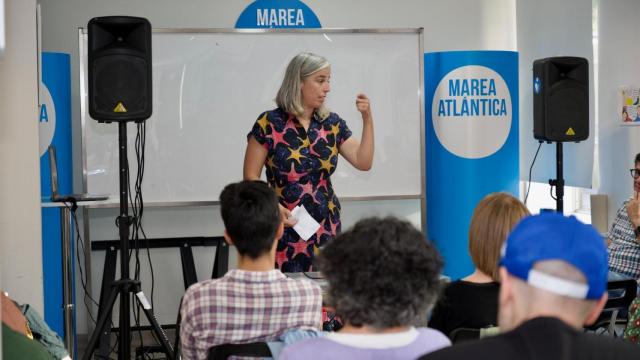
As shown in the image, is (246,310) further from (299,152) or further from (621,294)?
(621,294)

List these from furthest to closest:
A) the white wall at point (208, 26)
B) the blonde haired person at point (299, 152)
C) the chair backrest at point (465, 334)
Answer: the white wall at point (208, 26) → the blonde haired person at point (299, 152) → the chair backrest at point (465, 334)

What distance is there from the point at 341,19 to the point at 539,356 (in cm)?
513

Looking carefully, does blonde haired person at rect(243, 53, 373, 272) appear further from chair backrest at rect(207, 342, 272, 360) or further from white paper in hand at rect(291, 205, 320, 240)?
chair backrest at rect(207, 342, 272, 360)

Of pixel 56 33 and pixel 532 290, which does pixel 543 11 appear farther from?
pixel 532 290

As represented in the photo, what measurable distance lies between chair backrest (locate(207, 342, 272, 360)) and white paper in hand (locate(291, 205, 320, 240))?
156 cm

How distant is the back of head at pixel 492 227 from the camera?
2.42 m

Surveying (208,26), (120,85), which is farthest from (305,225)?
(208,26)

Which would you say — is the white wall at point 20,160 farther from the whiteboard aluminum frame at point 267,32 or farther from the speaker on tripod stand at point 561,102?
the speaker on tripod stand at point 561,102

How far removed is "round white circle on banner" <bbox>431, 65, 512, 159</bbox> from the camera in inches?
216

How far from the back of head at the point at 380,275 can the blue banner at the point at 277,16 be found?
14.9 feet

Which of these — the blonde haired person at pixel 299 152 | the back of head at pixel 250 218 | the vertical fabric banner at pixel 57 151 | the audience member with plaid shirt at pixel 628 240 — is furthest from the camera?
the vertical fabric banner at pixel 57 151

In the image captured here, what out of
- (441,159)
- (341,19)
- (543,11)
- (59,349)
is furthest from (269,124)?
(543,11)

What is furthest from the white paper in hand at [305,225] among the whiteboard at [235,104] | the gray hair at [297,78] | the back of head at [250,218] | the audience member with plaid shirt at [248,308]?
the whiteboard at [235,104]

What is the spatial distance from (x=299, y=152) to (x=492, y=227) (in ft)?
5.02
